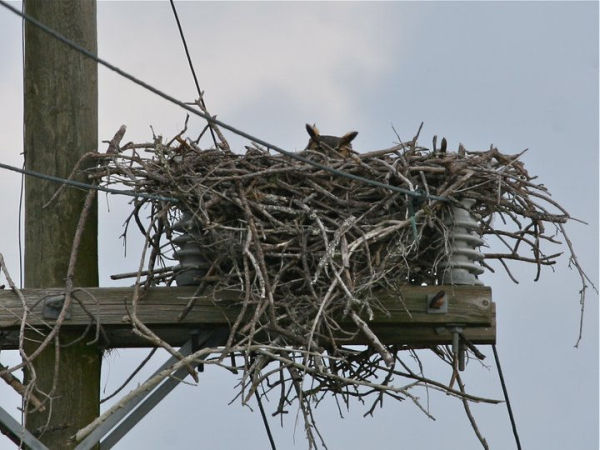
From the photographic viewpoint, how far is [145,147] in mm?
7641

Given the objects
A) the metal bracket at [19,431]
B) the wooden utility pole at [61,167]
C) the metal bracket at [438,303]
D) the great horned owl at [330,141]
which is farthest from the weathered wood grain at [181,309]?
the great horned owl at [330,141]

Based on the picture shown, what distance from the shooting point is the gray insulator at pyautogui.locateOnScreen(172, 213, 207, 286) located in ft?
23.7

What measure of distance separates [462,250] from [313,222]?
29.2 inches

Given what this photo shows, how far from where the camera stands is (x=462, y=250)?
7395mm

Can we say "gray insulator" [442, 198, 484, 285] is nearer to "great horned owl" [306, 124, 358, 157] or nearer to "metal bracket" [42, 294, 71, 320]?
"great horned owl" [306, 124, 358, 157]

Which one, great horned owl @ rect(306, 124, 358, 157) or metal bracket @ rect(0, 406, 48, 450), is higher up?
great horned owl @ rect(306, 124, 358, 157)

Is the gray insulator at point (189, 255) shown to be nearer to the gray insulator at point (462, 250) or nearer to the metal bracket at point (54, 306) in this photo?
the metal bracket at point (54, 306)

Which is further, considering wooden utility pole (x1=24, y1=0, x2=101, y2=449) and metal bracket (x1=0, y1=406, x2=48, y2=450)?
wooden utility pole (x1=24, y1=0, x2=101, y2=449)

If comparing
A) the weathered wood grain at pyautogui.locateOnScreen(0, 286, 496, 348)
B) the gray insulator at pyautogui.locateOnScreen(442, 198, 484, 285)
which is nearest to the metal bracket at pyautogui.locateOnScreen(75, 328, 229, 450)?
the weathered wood grain at pyautogui.locateOnScreen(0, 286, 496, 348)

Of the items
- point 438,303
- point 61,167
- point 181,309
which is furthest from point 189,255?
point 438,303

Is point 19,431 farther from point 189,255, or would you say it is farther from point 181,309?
point 189,255

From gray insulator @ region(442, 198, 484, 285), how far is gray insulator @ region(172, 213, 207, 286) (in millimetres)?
1162

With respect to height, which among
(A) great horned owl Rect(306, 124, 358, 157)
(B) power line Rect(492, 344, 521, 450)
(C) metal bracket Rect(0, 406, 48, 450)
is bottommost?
(C) metal bracket Rect(0, 406, 48, 450)

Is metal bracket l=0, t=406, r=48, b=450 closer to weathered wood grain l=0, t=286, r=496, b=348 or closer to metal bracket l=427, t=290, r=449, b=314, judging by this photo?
weathered wood grain l=0, t=286, r=496, b=348
